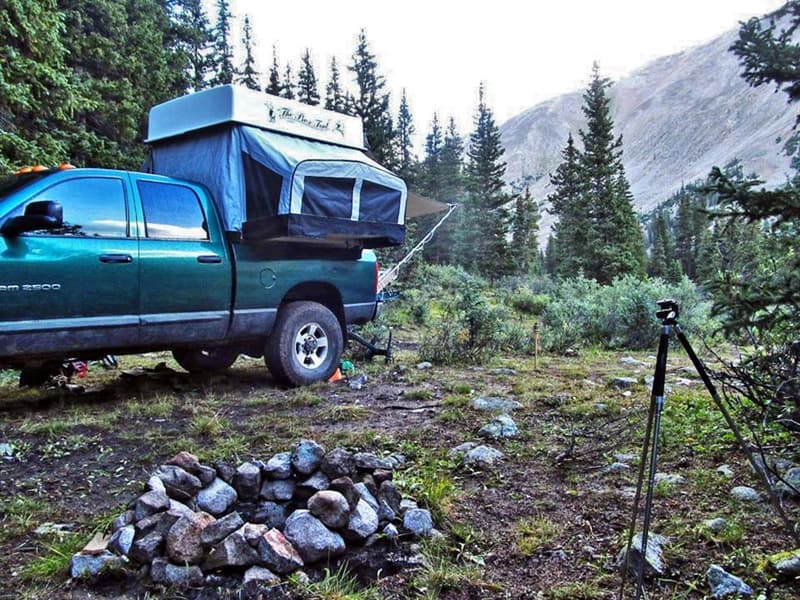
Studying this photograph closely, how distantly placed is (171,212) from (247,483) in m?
2.77

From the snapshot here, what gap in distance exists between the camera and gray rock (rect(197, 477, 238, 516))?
7.66ft

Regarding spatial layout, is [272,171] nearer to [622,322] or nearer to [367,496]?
[367,496]

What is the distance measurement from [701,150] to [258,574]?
140 m

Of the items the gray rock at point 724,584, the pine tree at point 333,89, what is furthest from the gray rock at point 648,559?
the pine tree at point 333,89

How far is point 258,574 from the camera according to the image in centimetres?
189

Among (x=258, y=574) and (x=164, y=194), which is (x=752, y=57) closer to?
(x=258, y=574)

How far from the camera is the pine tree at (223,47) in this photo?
2723 cm

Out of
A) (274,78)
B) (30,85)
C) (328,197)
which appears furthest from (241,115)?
(274,78)

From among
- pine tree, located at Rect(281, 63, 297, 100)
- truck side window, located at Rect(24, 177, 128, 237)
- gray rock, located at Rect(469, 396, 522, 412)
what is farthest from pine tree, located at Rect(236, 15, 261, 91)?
gray rock, located at Rect(469, 396, 522, 412)

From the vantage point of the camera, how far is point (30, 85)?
26.7 feet

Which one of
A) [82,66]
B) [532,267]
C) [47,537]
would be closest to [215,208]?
[47,537]

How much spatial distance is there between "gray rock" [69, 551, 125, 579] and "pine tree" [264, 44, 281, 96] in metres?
31.8

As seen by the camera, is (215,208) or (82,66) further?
(82,66)

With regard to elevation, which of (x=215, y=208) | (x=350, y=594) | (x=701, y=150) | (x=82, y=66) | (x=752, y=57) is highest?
(x=701, y=150)
